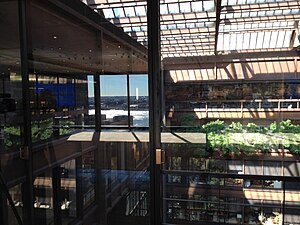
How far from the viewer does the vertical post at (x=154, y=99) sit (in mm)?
2367

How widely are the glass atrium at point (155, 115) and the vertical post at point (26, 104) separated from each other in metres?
0.01

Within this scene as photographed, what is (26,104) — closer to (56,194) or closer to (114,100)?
(114,100)

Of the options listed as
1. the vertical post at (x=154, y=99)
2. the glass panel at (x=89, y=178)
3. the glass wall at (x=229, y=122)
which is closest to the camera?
the vertical post at (x=154, y=99)

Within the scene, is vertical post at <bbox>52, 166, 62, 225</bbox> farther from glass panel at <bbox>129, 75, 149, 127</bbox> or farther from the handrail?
the handrail

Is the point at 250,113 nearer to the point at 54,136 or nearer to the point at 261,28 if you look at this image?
the point at 261,28

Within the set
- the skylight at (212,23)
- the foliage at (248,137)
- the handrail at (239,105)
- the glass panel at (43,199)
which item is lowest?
the glass panel at (43,199)

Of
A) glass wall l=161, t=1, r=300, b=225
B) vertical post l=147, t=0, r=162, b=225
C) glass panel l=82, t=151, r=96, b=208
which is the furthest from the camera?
glass panel l=82, t=151, r=96, b=208

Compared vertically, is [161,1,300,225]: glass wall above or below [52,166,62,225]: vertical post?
above

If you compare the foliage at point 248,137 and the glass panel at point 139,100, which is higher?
the glass panel at point 139,100

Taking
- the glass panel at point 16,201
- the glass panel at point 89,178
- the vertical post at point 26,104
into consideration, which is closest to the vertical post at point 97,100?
the glass panel at point 89,178

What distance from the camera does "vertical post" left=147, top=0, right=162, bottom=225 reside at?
237cm

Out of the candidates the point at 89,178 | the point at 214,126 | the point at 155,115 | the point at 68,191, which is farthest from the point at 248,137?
the point at 68,191

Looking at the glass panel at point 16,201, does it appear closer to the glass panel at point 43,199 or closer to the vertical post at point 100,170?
the glass panel at point 43,199

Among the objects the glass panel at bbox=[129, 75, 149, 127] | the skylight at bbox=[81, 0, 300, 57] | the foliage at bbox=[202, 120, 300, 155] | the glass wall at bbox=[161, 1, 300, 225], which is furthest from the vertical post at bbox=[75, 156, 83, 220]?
the skylight at bbox=[81, 0, 300, 57]
